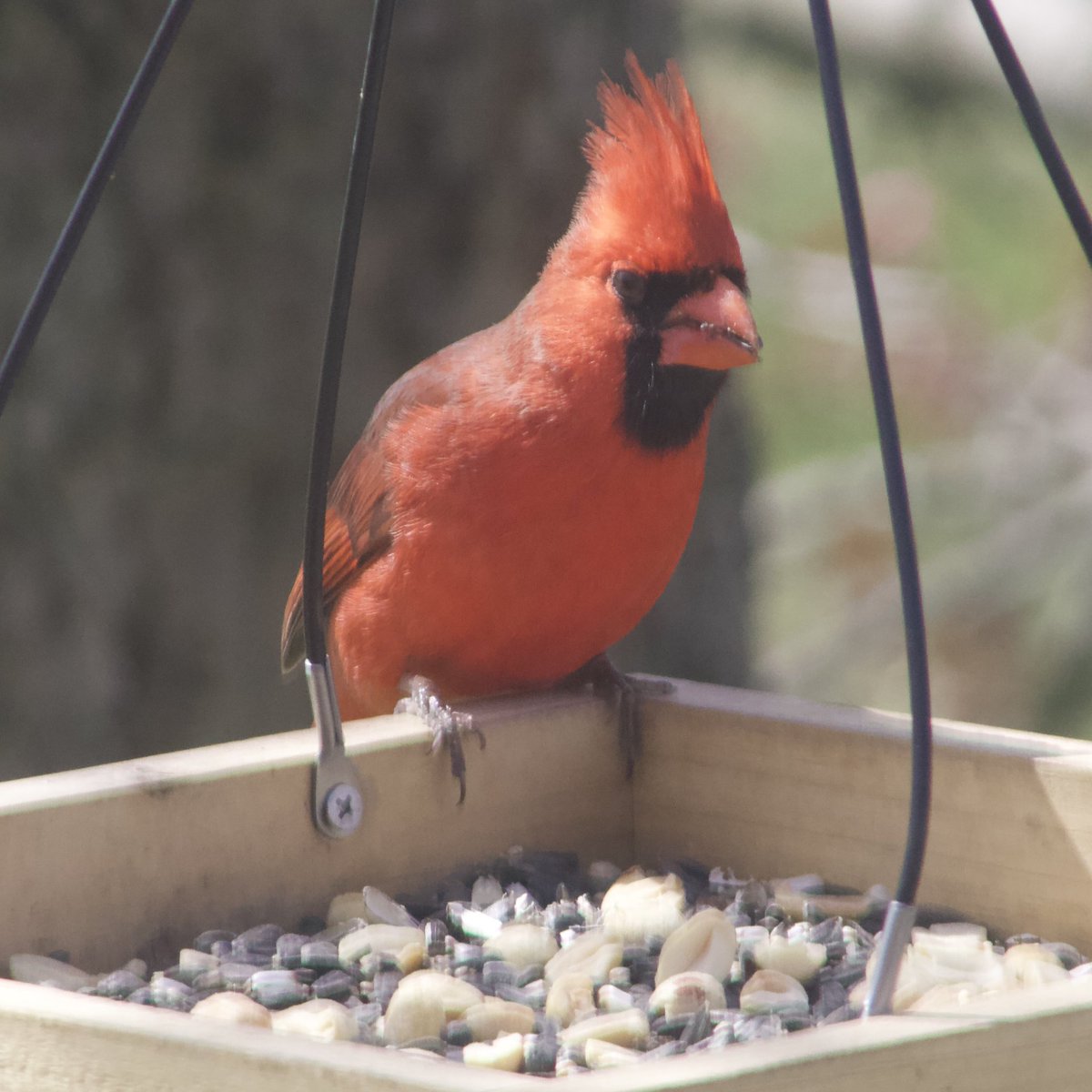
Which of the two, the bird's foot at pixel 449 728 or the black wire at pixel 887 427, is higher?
the black wire at pixel 887 427

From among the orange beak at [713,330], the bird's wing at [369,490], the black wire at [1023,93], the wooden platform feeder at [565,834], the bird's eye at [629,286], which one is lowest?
the wooden platform feeder at [565,834]

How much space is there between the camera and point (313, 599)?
6.26ft

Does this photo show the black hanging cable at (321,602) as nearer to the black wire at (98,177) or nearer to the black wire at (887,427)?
the black wire at (98,177)

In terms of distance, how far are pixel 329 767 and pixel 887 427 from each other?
2.52 ft

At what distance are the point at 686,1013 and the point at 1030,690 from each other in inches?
106

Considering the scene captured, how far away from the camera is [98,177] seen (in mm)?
1600

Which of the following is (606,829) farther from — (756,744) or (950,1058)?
(950,1058)

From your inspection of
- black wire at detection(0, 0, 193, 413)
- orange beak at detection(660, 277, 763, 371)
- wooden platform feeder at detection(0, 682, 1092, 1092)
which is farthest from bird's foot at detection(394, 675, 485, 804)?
black wire at detection(0, 0, 193, 413)

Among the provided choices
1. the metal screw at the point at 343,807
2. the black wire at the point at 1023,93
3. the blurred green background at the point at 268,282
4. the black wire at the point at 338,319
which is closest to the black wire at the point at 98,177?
the black wire at the point at 338,319

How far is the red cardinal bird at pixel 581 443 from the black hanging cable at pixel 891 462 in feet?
2.82

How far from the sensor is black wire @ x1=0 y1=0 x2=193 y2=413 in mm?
1570

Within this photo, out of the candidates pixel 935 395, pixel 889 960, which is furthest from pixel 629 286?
pixel 935 395

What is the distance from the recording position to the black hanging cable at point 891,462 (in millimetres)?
1315

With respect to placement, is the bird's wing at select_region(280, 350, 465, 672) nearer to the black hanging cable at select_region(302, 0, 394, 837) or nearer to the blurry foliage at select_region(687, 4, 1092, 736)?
the black hanging cable at select_region(302, 0, 394, 837)
